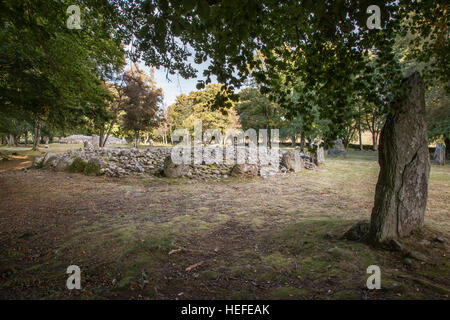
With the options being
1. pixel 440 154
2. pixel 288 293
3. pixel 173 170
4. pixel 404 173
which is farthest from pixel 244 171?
pixel 440 154

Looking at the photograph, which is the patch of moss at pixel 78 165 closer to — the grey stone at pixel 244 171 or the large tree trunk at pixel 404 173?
the grey stone at pixel 244 171

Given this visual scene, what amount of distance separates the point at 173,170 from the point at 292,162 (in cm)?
703

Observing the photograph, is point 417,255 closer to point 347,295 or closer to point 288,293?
Result: point 347,295

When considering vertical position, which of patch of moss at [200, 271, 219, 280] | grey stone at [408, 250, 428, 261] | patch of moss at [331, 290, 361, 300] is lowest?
patch of moss at [200, 271, 219, 280]

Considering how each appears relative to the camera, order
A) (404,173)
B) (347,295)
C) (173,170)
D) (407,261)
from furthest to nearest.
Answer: (173,170), (404,173), (407,261), (347,295)

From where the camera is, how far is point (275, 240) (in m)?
3.98

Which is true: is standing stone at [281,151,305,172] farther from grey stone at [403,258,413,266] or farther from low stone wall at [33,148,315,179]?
grey stone at [403,258,413,266]

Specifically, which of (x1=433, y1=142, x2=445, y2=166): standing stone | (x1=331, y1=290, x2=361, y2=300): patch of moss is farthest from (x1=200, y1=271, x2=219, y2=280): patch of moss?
(x1=433, y1=142, x2=445, y2=166): standing stone

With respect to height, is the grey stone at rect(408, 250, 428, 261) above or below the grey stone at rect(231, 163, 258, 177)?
below

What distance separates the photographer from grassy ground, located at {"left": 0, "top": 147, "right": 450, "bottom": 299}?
2493 millimetres

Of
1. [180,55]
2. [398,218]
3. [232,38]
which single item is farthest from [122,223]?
[398,218]

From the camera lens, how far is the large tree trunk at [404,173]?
324cm

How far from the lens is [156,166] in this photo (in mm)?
11648

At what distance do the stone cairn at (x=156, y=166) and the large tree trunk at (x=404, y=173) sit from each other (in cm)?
785
